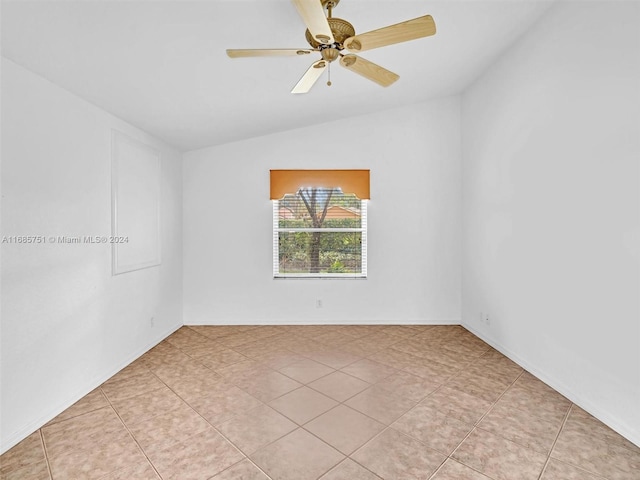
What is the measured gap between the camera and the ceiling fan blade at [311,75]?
2.13 m

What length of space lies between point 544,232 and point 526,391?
1.28 meters

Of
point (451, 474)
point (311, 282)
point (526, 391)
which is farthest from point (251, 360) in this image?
point (526, 391)

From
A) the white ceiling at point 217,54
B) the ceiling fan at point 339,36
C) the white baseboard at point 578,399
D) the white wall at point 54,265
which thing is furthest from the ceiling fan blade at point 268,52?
the white baseboard at point 578,399

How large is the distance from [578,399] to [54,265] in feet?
12.7

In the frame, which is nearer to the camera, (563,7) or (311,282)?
(563,7)

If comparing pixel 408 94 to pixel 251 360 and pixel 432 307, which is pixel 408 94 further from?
pixel 251 360

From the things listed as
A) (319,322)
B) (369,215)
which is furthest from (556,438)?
(369,215)

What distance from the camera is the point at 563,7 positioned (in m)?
2.52

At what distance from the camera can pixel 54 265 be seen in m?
2.35

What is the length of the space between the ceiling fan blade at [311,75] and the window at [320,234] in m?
2.10

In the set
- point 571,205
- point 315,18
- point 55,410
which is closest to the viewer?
point 315,18

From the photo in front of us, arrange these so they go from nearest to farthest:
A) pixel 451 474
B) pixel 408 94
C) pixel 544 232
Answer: pixel 451 474
pixel 544 232
pixel 408 94

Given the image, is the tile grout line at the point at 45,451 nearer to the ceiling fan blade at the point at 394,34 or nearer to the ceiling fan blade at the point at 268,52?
the ceiling fan blade at the point at 268,52

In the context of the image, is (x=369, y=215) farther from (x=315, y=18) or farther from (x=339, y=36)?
(x=315, y=18)
